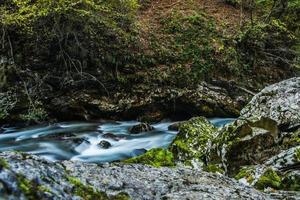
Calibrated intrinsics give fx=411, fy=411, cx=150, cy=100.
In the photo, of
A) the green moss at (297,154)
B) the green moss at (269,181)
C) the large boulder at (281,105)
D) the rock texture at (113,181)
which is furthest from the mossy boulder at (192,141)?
the rock texture at (113,181)

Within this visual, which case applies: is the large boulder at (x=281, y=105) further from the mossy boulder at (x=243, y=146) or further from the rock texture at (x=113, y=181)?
the rock texture at (x=113, y=181)

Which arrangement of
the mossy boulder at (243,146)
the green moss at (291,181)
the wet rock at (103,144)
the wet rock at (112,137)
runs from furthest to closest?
the wet rock at (112,137) < the wet rock at (103,144) < the mossy boulder at (243,146) < the green moss at (291,181)

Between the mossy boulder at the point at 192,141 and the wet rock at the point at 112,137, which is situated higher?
the mossy boulder at the point at 192,141

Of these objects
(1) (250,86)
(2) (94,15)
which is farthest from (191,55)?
(2) (94,15)

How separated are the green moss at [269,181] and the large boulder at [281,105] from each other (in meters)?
2.42

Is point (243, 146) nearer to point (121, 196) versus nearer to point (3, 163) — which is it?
point (121, 196)

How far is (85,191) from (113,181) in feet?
1.13

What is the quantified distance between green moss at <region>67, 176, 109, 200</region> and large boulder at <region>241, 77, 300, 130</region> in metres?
5.01

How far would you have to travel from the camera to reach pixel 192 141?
744cm

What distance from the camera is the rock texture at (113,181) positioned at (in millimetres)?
2298

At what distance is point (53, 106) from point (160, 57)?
3.74 m

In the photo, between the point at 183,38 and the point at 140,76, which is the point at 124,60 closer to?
the point at 140,76

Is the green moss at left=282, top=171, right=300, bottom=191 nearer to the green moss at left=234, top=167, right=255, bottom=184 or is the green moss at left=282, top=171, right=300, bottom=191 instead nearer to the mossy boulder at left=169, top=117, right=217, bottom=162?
the green moss at left=234, top=167, right=255, bottom=184

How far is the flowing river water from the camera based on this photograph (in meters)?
8.80
